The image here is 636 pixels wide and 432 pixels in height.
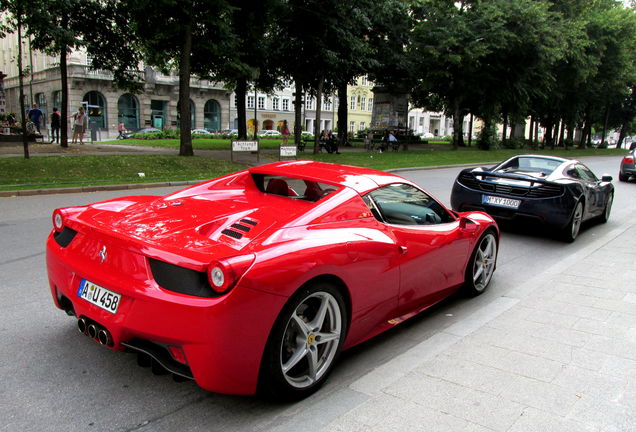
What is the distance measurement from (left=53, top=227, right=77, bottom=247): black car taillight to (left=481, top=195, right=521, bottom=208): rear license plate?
255 inches

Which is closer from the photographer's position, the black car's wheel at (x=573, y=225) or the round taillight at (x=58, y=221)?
the round taillight at (x=58, y=221)

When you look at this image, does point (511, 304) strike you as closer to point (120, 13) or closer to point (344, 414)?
point (344, 414)

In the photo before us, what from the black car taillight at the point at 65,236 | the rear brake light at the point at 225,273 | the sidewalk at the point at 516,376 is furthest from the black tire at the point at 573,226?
the black car taillight at the point at 65,236

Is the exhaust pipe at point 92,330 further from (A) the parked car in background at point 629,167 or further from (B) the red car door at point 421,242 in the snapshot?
(A) the parked car in background at point 629,167

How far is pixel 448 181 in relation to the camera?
1647 centimetres

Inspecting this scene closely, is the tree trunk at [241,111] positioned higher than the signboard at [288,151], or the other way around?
the tree trunk at [241,111]

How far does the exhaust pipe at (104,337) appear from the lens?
277 cm

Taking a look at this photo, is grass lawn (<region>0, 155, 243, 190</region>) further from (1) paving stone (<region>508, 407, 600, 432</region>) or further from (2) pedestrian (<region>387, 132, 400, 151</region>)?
(2) pedestrian (<region>387, 132, 400, 151</region>)

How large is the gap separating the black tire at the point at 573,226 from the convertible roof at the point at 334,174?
15.4 feet

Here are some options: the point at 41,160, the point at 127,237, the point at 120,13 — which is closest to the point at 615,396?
the point at 127,237

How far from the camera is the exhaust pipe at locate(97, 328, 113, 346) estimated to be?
9.10ft

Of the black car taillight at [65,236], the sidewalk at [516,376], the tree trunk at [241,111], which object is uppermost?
the tree trunk at [241,111]

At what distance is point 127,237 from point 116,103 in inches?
2221

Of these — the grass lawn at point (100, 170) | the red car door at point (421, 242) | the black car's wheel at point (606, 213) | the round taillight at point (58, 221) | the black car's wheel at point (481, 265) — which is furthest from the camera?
the grass lawn at point (100, 170)
